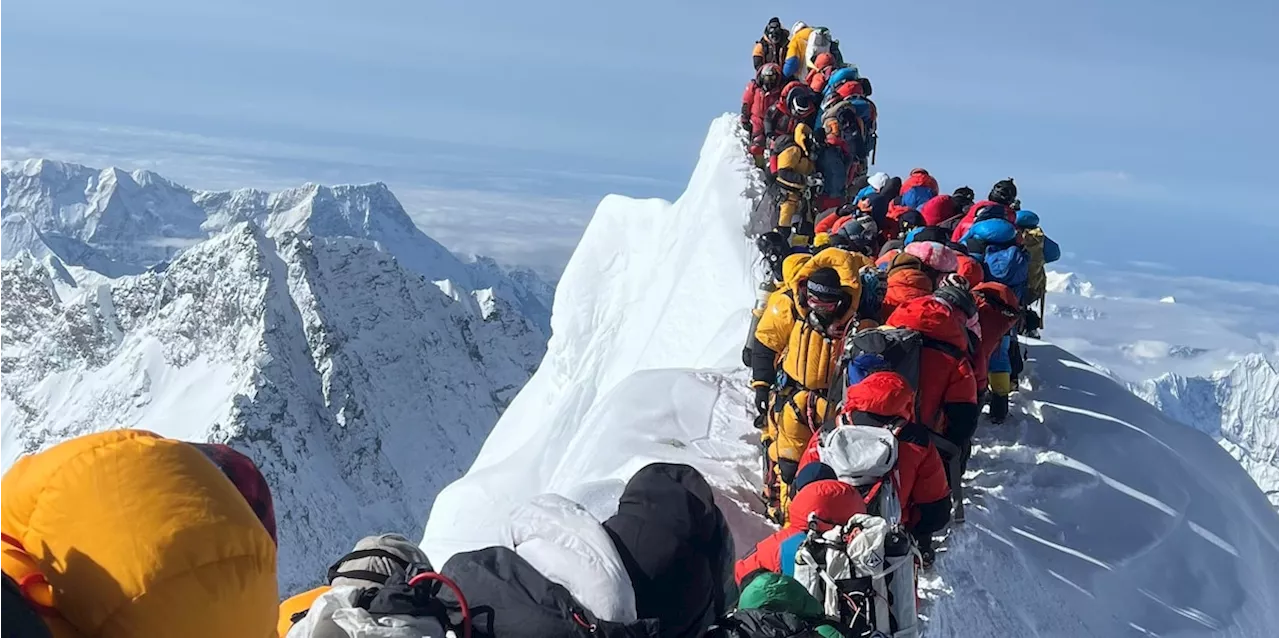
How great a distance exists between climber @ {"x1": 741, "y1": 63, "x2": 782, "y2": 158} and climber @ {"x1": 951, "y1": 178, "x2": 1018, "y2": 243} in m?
7.41

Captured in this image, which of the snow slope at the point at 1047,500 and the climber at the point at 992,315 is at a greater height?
the climber at the point at 992,315

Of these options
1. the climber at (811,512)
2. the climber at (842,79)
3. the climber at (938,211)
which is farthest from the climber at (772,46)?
the climber at (811,512)

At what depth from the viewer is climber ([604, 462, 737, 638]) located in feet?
12.1

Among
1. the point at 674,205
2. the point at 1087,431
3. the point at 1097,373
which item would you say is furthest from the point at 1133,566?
the point at 674,205

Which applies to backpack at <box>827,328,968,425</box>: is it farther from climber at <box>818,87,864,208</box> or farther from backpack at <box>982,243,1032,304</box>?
climber at <box>818,87,864,208</box>

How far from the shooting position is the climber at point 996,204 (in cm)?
964

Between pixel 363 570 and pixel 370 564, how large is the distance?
4 centimetres

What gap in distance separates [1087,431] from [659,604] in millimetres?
7073

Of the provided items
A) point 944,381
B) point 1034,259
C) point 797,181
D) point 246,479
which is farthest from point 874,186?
point 246,479

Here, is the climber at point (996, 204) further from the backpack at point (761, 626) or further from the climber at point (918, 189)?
the backpack at point (761, 626)

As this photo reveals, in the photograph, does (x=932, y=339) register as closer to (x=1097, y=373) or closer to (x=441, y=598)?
(x=441, y=598)

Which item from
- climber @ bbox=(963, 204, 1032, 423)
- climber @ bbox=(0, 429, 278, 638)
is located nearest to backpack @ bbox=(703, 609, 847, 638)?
climber @ bbox=(0, 429, 278, 638)

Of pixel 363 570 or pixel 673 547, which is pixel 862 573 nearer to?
pixel 673 547

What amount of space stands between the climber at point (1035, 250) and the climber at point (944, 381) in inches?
148
